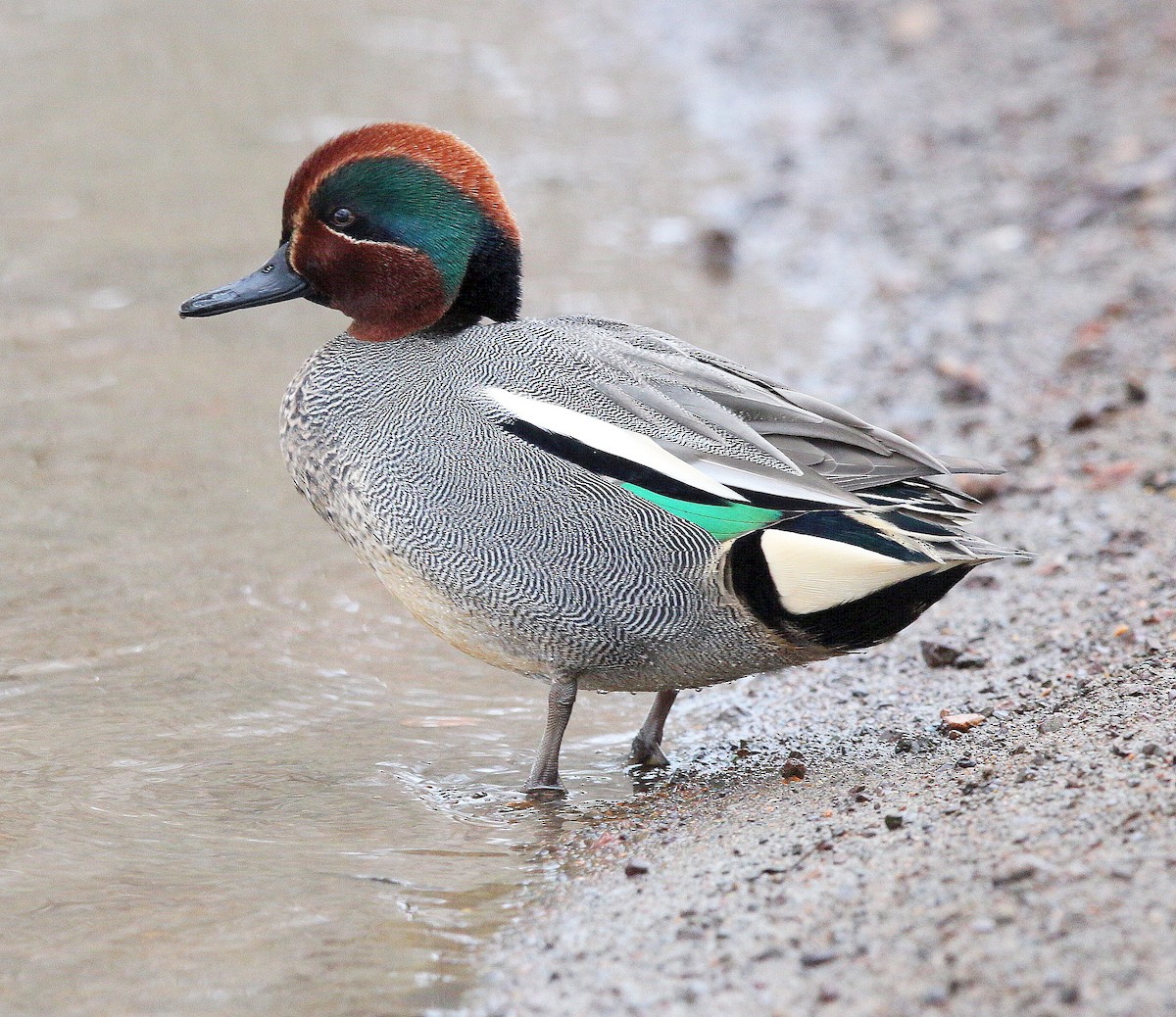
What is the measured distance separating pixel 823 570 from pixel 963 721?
2.18 ft

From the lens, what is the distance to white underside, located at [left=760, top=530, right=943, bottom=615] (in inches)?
140

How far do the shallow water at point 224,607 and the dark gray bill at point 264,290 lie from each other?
105cm

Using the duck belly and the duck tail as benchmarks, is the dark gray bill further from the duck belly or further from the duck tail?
the duck tail

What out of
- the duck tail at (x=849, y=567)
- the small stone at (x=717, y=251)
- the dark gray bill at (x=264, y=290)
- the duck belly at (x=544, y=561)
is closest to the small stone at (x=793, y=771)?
the duck belly at (x=544, y=561)

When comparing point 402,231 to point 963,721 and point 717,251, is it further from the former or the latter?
point 717,251

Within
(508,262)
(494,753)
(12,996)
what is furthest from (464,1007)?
(508,262)

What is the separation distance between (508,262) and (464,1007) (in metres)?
2.09

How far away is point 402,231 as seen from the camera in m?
4.12

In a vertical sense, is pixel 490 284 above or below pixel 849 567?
above

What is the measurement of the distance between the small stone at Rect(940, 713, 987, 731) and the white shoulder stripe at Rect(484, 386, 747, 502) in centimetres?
87

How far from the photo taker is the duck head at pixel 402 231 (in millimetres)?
4102

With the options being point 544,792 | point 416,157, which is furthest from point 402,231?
point 544,792

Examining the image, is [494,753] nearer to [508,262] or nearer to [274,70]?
[508,262]

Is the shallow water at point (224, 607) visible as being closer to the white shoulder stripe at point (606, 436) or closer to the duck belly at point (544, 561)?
the duck belly at point (544, 561)
